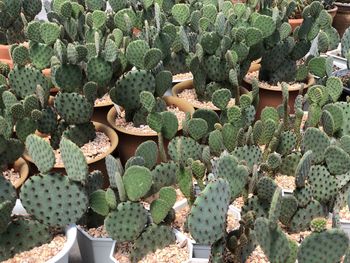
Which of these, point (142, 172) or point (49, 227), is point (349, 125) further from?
point (49, 227)

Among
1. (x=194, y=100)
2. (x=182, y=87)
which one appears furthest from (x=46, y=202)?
(x=182, y=87)

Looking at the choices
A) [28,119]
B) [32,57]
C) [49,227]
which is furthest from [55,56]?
[49,227]

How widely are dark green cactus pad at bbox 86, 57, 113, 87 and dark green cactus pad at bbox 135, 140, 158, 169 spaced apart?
56cm

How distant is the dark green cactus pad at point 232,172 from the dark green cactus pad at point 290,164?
51cm

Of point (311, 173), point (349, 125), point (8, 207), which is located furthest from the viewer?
point (349, 125)

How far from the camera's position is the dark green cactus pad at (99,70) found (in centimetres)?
214

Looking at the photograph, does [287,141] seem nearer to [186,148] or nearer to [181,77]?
[186,148]

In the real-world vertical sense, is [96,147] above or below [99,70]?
below

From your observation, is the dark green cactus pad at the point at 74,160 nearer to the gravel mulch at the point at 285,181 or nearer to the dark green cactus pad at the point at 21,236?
the dark green cactus pad at the point at 21,236

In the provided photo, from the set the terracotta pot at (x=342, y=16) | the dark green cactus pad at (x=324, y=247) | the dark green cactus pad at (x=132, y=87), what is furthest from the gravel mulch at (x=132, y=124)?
the terracotta pot at (x=342, y=16)

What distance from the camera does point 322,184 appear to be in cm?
183

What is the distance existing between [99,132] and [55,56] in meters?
Result: 0.42

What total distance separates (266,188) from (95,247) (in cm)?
62

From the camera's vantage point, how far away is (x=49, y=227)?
162cm
